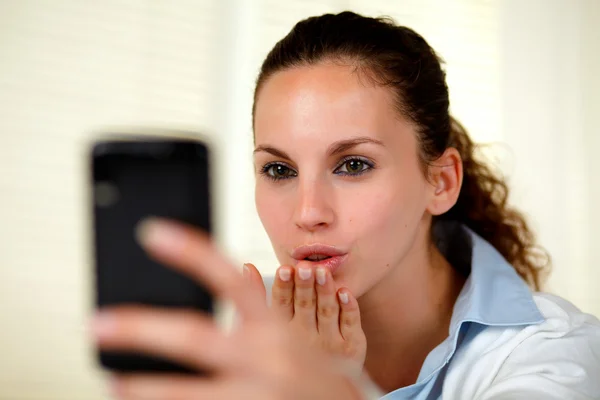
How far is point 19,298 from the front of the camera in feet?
5.68

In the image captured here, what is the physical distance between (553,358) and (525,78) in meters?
1.24

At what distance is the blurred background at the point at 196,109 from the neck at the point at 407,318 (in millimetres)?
693

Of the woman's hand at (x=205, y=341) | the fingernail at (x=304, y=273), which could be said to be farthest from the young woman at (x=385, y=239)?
the woman's hand at (x=205, y=341)

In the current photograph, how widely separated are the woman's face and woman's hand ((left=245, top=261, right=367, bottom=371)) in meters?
0.06

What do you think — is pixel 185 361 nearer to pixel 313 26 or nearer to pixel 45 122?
pixel 313 26

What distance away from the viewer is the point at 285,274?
90 cm

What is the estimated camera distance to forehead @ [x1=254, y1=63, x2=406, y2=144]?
0.96 metres

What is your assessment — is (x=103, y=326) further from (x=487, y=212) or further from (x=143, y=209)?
(x=487, y=212)

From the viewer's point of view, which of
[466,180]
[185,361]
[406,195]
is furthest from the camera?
[466,180]

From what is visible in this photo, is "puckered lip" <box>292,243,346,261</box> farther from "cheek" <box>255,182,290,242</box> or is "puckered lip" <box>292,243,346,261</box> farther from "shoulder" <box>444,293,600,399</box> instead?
"shoulder" <box>444,293,600,399</box>

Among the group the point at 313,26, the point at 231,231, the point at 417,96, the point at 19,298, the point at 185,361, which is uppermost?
the point at 313,26

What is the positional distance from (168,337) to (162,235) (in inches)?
2.7

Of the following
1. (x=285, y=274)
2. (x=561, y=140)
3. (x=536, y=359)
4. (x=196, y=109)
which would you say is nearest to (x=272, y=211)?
(x=285, y=274)

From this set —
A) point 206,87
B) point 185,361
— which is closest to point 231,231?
point 206,87
